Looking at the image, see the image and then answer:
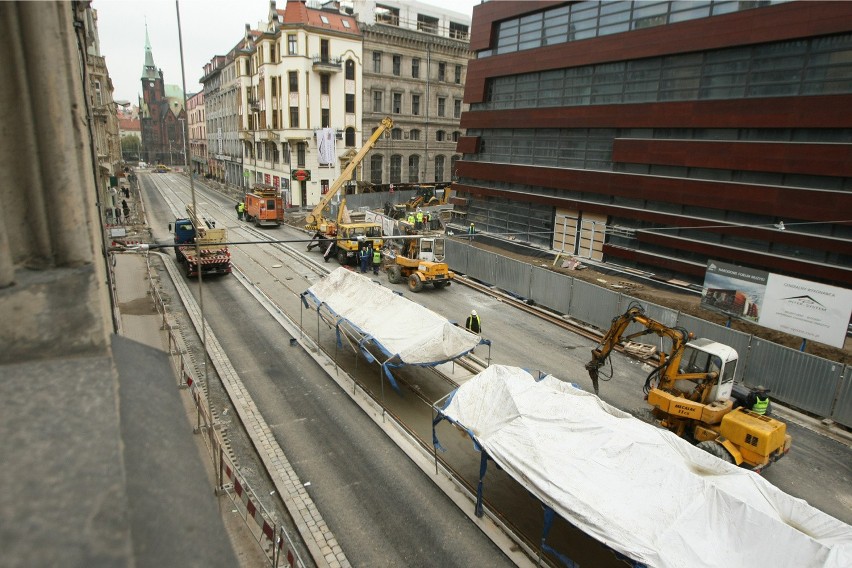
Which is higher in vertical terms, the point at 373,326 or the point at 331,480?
the point at 373,326

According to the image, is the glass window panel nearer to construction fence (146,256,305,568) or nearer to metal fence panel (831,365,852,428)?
metal fence panel (831,365,852,428)

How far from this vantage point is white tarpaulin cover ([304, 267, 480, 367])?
1477 cm

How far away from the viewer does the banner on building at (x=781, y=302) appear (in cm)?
1673

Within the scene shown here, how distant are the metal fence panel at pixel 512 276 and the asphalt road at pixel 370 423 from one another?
182cm

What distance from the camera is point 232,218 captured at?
170 ft

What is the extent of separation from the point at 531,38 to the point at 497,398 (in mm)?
33413

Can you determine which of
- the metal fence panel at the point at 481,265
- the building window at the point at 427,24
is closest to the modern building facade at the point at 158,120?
the building window at the point at 427,24

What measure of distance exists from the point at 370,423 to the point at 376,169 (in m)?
51.2

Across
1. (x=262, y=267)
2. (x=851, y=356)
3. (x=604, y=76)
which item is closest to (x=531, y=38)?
(x=604, y=76)

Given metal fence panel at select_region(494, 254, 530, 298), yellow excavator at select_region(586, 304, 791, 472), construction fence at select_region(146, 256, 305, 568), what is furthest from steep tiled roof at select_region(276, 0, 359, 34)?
yellow excavator at select_region(586, 304, 791, 472)

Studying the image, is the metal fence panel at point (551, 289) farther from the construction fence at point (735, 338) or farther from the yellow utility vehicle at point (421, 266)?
the yellow utility vehicle at point (421, 266)

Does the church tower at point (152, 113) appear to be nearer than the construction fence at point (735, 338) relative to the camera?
No

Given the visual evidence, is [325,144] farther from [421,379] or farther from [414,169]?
[421,379]

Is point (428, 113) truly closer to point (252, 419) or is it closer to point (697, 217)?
point (697, 217)
